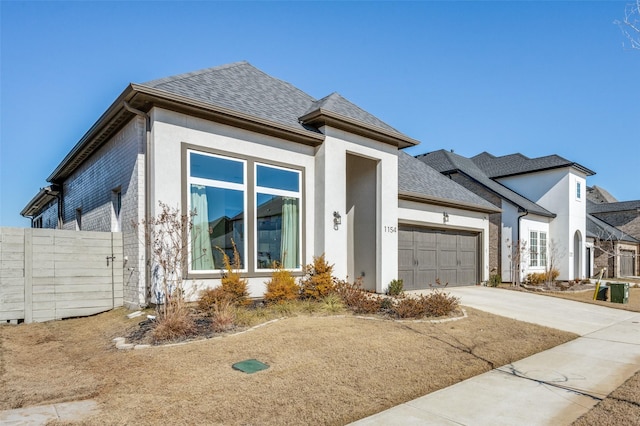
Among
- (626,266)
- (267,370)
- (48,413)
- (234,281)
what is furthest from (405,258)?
(626,266)

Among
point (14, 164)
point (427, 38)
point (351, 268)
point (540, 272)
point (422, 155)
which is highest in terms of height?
point (427, 38)

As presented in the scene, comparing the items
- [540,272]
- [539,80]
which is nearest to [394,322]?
[539,80]

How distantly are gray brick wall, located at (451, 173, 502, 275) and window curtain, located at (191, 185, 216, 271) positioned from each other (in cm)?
1415

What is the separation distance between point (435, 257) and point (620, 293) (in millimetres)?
6540

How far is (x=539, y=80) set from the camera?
40.4 feet

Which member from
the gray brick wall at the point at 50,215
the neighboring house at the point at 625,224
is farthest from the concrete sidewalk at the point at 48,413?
the neighboring house at the point at 625,224

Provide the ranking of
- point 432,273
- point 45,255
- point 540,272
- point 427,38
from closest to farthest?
point 45,255 < point 427,38 < point 432,273 < point 540,272

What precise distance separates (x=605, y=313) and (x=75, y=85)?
1713 cm

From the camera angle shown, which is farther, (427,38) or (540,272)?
(540,272)

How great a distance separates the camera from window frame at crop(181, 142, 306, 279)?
8719 millimetres

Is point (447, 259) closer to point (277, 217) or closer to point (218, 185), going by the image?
point (277, 217)

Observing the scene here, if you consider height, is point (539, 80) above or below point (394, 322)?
above

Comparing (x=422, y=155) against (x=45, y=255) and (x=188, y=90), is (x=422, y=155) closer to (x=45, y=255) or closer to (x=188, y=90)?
(x=188, y=90)

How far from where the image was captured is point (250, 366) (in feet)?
17.6
